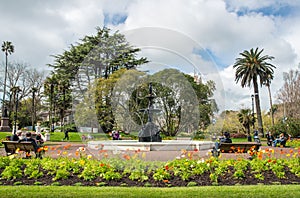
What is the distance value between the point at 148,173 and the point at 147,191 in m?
1.12

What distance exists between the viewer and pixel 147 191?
17.9 feet

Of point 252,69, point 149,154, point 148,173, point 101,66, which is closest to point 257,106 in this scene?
point 252,69

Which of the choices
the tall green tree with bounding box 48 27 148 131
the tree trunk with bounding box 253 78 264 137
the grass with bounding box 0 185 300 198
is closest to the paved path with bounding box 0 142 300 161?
the grass with bounding box 0 185 300 198

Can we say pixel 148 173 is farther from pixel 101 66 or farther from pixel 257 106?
pixel 257 106

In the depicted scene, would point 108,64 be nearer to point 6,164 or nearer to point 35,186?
point 6,164

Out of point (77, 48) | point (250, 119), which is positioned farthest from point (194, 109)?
point (250, 119)

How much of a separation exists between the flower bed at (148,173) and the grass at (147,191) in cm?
43

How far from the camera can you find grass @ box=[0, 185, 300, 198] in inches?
210

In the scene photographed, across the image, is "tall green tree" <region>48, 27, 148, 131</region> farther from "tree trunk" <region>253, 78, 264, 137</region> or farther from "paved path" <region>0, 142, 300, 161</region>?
"tree trunk" <region>253, 78, 264, 137</region>

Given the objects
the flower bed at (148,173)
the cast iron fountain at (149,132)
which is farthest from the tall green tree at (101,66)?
the flower bed at (148,173)

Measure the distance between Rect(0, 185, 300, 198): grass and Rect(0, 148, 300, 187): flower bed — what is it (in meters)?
0.43

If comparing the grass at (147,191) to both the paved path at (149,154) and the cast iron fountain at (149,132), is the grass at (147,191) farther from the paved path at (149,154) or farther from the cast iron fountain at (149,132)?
the cast iron fountain at (149,132)

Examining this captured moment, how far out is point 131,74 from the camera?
68.5 feet

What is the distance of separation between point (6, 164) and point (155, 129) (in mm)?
9744
